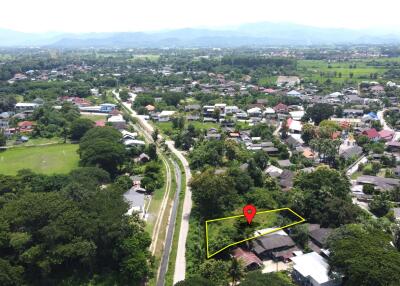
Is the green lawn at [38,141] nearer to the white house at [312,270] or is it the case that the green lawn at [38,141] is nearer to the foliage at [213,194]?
the foliage at [213,194]

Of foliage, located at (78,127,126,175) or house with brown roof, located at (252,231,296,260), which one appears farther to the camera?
foliage, located at (78,127,126,175)

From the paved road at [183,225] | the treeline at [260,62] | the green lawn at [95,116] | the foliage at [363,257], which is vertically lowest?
the paved road at [183,225]

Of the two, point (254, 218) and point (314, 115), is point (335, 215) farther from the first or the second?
point (314, 115)

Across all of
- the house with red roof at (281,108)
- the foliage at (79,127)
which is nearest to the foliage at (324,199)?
the foliage at (79,127)

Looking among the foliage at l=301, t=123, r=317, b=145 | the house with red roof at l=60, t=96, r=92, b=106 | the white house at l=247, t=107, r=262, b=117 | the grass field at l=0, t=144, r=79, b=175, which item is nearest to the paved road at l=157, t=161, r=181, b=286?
the grass field at l=0, t=144, r=79, b=175

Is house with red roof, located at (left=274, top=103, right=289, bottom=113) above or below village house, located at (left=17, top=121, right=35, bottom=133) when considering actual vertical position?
above

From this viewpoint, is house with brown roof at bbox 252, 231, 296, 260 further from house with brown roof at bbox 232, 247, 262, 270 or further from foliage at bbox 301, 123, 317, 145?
foliage at bbox 301, 123, 317, 145
